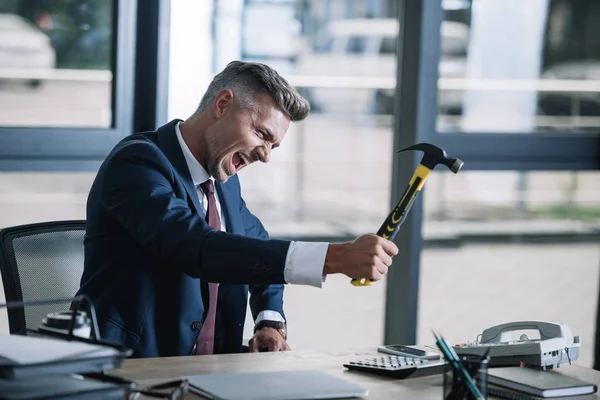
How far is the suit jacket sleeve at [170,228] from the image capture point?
1.77 m

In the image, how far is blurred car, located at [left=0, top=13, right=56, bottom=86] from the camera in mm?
3020

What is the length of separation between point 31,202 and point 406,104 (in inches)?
54.9

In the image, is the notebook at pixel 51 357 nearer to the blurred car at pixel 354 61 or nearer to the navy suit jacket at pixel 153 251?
the navy suit jacket at pixel 153 251

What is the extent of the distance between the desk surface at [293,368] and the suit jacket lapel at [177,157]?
0.43m

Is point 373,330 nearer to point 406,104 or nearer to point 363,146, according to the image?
point 363,146

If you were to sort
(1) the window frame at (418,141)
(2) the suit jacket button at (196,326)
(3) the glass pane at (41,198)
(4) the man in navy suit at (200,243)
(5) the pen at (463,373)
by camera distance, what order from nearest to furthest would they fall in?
(5) the pen at (463,373) → (4) the man in navy suit at (200,243) → (2) the suit jacket button at (196,326) → (1) the window frame at (418,141) → (3) the glass pane at (41,198)

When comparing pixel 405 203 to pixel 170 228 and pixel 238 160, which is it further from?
pixel 238 160

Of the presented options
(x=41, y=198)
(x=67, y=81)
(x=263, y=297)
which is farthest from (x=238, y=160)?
(x=41, y=198)

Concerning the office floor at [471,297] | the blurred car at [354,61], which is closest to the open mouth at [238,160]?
the office floor at [471,297]

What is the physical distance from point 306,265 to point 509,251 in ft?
11.7

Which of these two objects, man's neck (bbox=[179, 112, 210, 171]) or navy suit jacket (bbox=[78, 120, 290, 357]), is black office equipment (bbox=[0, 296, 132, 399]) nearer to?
navy suit jacket (bbox=[78, 120, 290, 357])

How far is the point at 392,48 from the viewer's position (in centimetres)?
448

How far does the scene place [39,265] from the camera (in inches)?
85.0

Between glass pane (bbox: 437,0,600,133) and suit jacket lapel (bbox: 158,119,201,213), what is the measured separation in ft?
5.72
